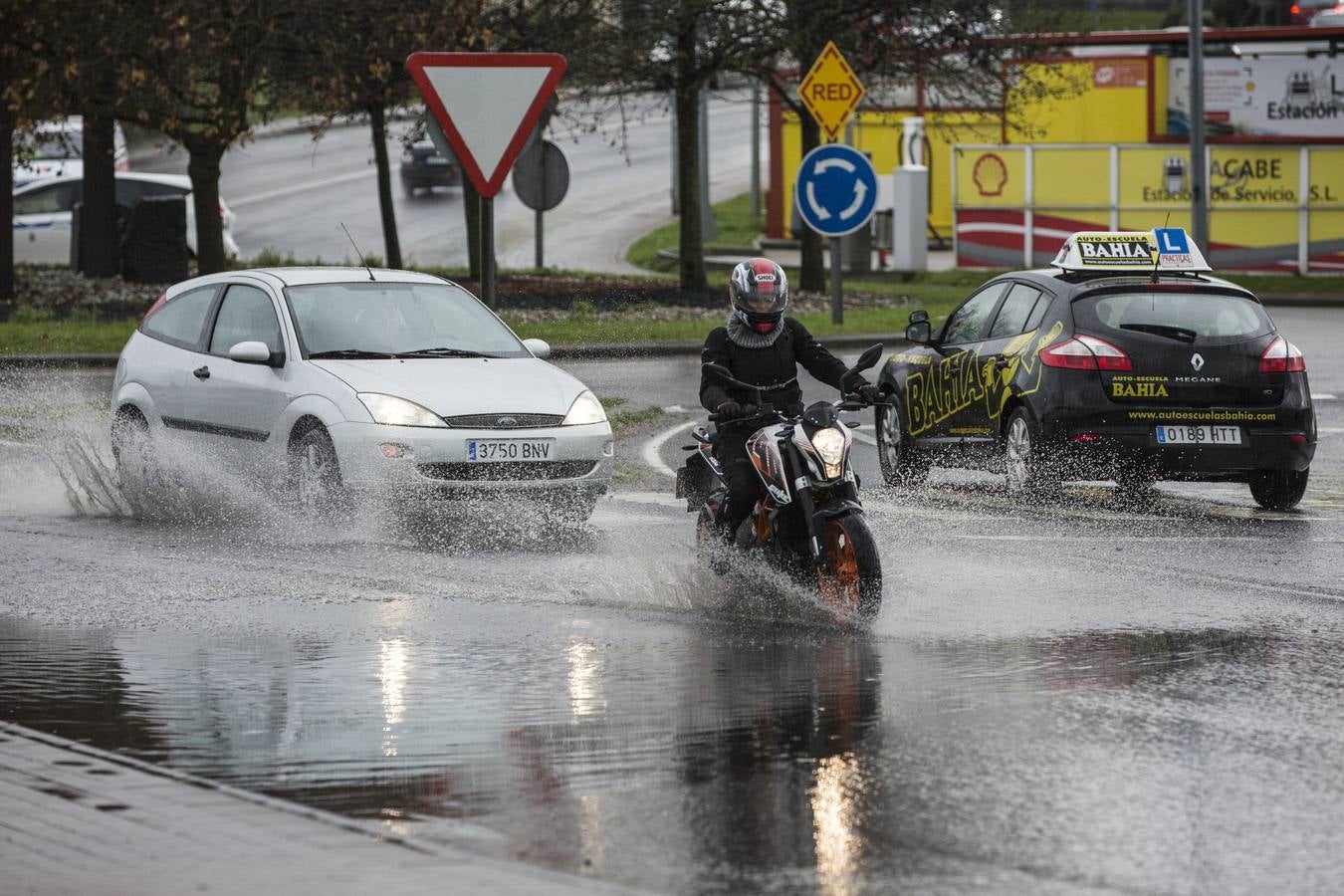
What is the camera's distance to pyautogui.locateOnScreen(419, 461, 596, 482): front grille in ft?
40.2

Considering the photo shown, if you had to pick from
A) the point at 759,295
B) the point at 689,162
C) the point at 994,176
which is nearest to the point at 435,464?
the point at 759,295

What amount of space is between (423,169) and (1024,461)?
137 ft

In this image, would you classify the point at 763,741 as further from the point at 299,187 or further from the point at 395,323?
the point at 299,187

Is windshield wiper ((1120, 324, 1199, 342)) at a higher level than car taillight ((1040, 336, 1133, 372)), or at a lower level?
higher

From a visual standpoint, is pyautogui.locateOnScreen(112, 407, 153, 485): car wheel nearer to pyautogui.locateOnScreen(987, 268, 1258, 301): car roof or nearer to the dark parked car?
pyautogui.locateOnScreen(987, 268, 1258, 301): car roof

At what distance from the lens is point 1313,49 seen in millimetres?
39938

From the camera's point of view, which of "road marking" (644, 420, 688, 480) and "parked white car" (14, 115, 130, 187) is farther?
"parked white car" (14, 115, 130, 187)

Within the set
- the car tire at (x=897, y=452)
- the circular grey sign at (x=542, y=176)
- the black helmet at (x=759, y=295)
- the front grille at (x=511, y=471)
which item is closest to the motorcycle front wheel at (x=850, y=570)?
the black helmet at (x=759, y=295)

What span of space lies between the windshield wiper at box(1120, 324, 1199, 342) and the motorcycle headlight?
15.2ft

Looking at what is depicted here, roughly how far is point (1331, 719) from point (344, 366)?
→ 6936 mm

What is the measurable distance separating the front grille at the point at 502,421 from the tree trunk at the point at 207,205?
16.5 m

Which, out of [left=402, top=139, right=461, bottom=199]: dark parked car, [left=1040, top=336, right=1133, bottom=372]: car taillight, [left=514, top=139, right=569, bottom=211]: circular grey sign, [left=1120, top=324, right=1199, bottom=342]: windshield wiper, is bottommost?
[left=1040, top=336, right=1133, bottom=372]: car taillight

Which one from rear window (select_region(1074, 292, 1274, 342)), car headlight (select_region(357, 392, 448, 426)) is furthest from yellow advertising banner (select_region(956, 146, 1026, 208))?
car headlight (select_region(357, 392, 448, 426))

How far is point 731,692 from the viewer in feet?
25.7
